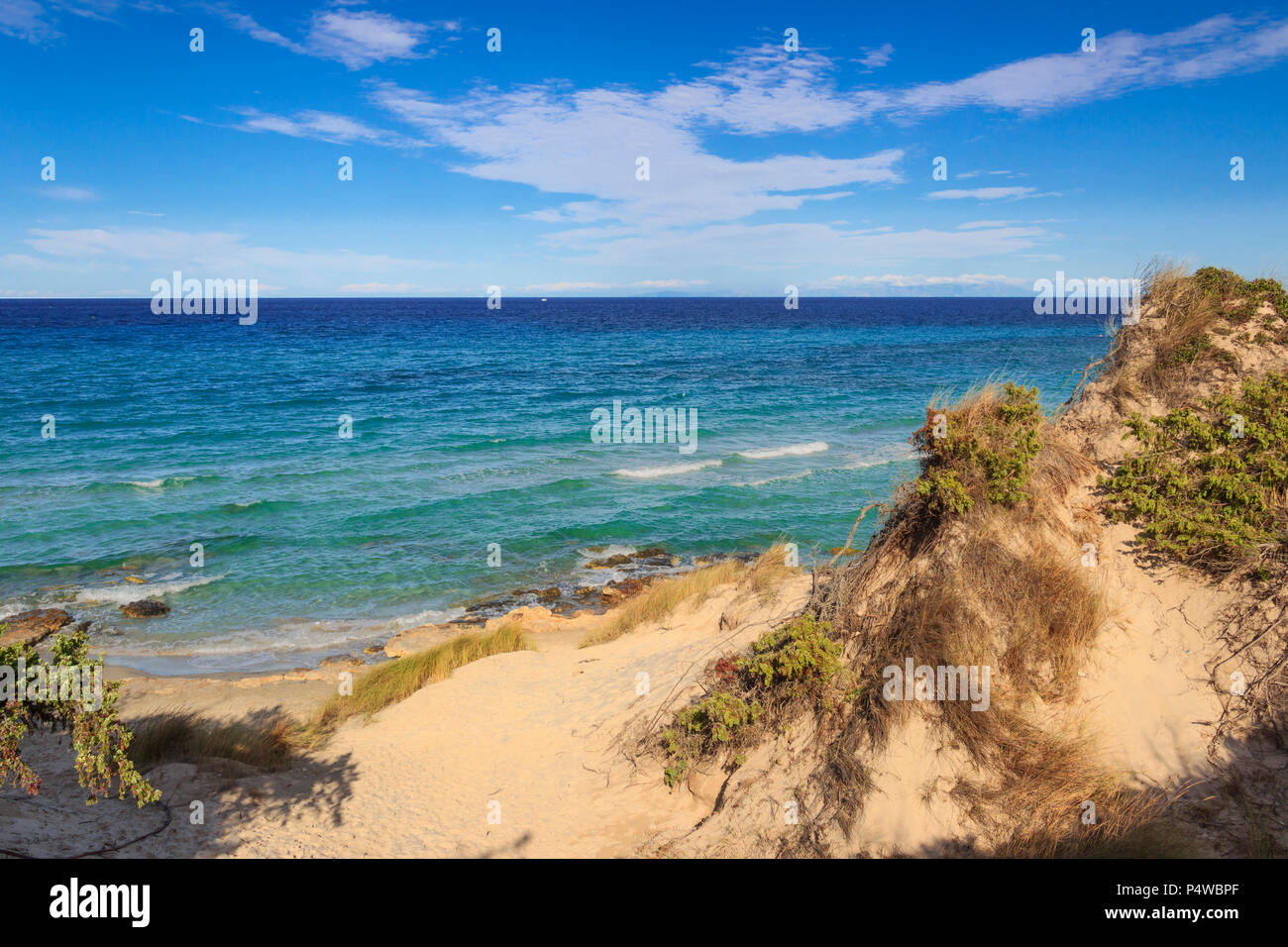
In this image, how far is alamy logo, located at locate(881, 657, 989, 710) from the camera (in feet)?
22.3

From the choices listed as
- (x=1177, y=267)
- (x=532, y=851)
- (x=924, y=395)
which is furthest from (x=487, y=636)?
(x=924, y=395)

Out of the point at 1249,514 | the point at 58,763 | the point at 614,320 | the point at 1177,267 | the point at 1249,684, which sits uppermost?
the point at 614,320

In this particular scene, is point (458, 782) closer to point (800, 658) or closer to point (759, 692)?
point (759, 692)

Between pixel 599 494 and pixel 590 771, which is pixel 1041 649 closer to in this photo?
pixel 590 771

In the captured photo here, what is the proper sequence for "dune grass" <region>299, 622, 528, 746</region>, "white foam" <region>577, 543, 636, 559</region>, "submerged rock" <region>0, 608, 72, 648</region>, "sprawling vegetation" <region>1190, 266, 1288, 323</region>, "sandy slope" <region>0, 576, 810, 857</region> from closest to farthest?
1. "sandy slope" <region>0, 576, 810, 857</region>
2. "sprawling vegetation" <region>1190, 266, 1288, 323</region>
3. "dune grass" <region>299, 622, 528, 746</region>
4. "submerged rock" <region>0, 608, 72, 648</region>
5. "white foam" <region>577, 543, 636, 559</region>

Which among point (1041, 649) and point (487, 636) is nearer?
point (1041, 649)

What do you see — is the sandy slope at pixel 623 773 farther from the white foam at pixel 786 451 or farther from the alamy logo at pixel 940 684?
the white foam at pixel 786 451

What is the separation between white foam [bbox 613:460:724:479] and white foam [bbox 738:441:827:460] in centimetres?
175

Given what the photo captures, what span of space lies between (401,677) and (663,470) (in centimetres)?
1642

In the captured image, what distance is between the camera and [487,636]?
13.7 m

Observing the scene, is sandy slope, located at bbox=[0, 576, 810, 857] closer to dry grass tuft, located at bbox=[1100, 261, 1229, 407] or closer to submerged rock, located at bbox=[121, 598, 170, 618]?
submerged rock, located at bbox=[121, 598, 170, 618]

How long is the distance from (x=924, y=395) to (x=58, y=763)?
40131 mm

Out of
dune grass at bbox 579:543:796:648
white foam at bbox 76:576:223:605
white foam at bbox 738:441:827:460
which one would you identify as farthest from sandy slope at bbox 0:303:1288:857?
white foam at bbox 738:441:827:460
